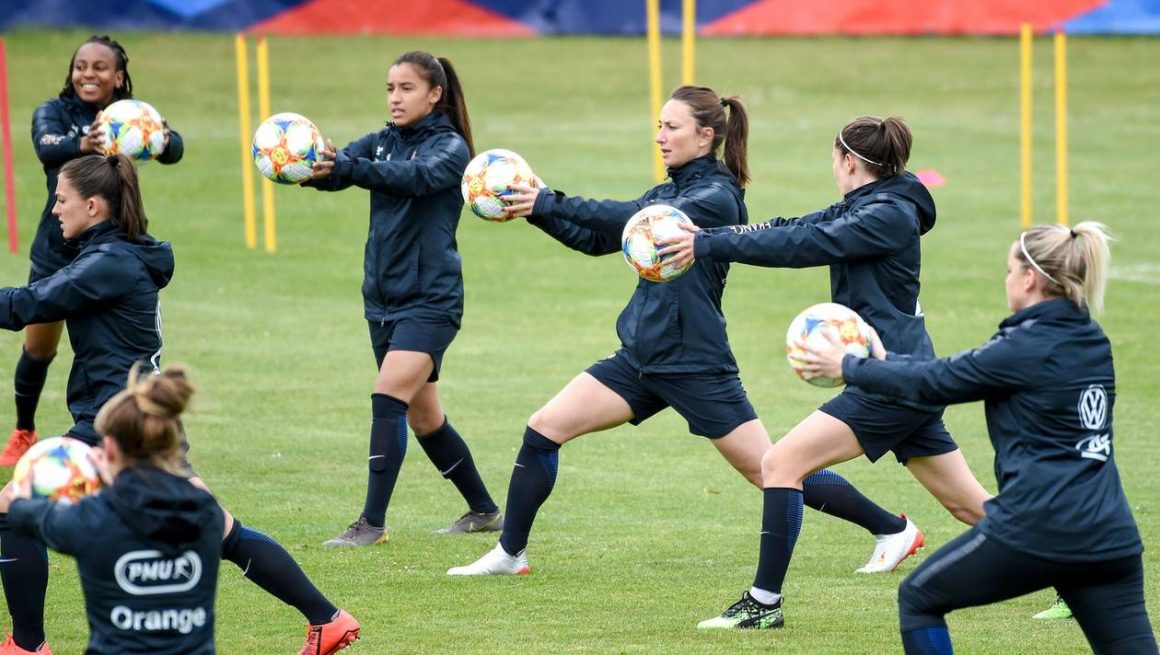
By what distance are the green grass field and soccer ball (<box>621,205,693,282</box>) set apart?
1.40 m

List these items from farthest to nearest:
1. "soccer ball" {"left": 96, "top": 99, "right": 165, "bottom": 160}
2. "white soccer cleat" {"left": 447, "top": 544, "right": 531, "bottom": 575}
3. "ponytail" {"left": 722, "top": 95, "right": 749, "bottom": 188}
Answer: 1. "soccer ball" {"left": 96, "top": 99, "right": 165, "bottom": 160}
2. "white soccer cleat" {"left": 447, "top": 544, "right": 531, "bottom": 575}
3. "ponytail" {"left": 722, "top": 95, "right": 749, "bottom": 188}

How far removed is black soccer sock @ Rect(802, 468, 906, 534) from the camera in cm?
739

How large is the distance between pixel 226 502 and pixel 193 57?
21.6m

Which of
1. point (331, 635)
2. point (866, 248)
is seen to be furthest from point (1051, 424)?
point (331, 635)

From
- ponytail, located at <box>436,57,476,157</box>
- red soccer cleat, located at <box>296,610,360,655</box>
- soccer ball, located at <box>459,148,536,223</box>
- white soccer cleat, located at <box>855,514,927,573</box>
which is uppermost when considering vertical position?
ponytail, located at <box>436,57,476,157</box>

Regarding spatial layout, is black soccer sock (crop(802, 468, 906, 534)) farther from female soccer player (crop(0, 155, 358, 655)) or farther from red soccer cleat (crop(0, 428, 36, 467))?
red soccer cleat (crop(0, 428, 36, 467))

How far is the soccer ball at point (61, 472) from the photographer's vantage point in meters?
4.86

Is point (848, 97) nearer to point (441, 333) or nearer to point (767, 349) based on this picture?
point (767, 349)

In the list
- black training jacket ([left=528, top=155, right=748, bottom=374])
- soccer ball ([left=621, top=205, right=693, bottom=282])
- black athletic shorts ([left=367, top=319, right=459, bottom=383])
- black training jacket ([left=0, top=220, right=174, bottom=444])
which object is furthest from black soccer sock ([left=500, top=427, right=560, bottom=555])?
black training jacket ([left=0, top=220, right=174, bottom=444])

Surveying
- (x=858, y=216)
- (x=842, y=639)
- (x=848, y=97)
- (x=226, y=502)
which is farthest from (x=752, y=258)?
(x=848, y=97)

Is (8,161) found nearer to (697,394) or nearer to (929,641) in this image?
(697,394)

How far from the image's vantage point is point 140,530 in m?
4.71

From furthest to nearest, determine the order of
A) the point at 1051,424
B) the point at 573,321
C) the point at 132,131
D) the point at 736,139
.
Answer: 1. the point at 573,321
2. the point at 132,131
3. the point at 736,139
4. the point at 1051,424

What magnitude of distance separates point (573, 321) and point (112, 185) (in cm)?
943
